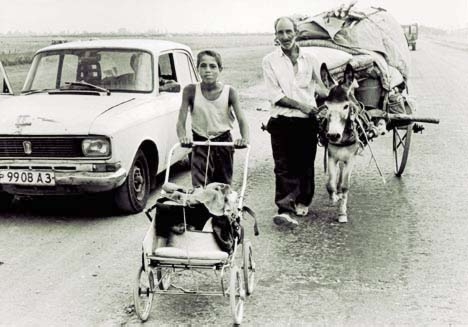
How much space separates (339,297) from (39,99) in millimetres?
4563

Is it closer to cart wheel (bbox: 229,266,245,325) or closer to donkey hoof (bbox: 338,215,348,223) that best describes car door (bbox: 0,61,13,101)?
donkey hoof (bbox: 338,215,348,223)

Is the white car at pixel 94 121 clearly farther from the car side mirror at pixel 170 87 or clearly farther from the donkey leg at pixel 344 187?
the donkey leg at pixel 344 187

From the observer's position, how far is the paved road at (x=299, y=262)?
490cm

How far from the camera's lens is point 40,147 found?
7074 mm

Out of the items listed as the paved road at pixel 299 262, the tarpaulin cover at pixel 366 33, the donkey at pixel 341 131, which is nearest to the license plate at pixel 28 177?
the paved road at pixel 299 262

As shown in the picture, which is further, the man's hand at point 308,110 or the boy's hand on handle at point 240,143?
the man's hand at point 308,110

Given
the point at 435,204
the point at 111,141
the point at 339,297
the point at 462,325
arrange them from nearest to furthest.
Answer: the point at 462,325
the point at 339,297
the point at 111,141
the point at 435,204

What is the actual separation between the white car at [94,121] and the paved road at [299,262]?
55 cm

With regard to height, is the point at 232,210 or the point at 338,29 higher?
the point at 338,29

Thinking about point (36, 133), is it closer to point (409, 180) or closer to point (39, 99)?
point (39, 99)

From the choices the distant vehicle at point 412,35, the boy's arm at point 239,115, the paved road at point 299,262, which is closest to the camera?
the paved road at point 299,262

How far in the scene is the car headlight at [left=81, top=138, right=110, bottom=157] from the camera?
698cm

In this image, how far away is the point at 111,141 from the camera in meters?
6.97

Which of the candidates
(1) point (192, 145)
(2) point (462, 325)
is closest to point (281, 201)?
(1) point (192, 145)
